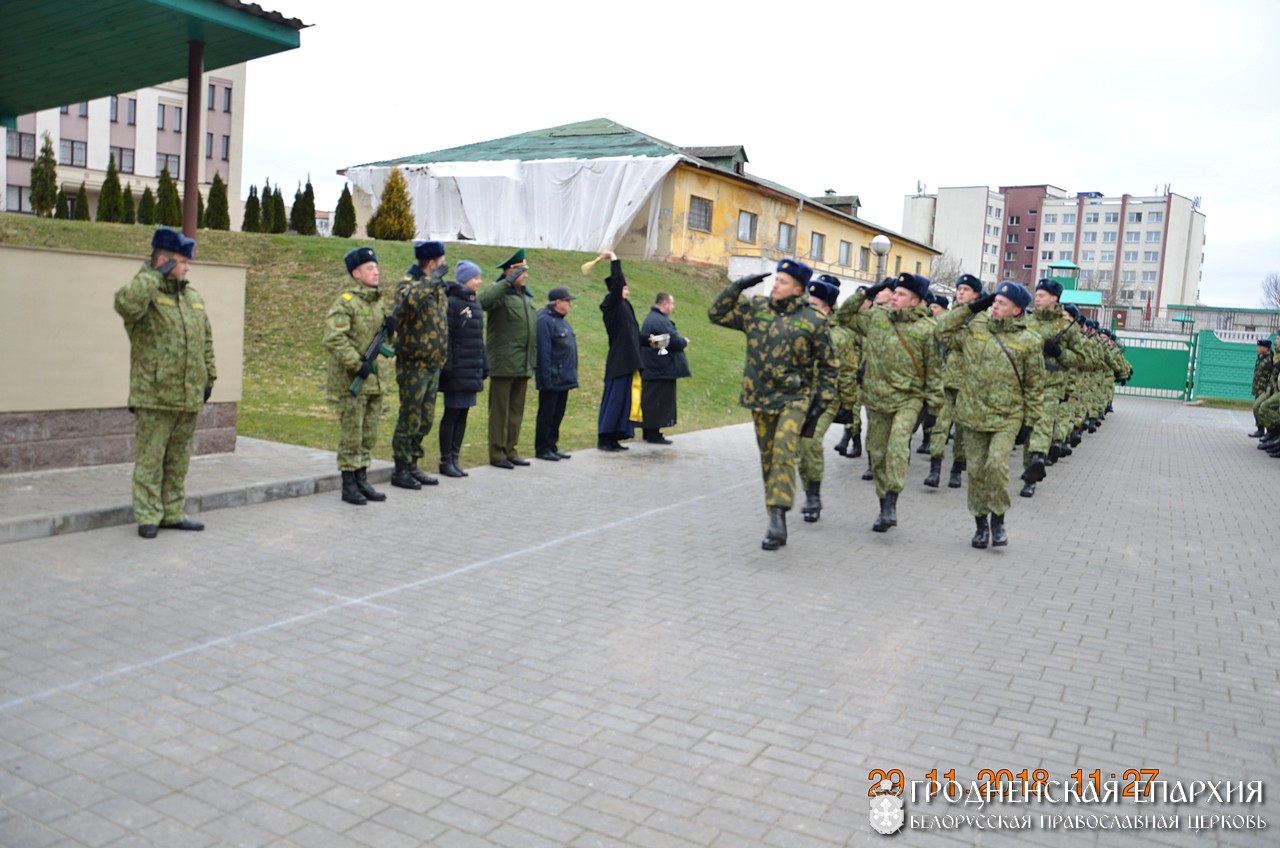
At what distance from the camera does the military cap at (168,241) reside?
7188 millimetres

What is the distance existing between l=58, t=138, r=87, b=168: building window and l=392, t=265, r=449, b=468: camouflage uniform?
58227mm

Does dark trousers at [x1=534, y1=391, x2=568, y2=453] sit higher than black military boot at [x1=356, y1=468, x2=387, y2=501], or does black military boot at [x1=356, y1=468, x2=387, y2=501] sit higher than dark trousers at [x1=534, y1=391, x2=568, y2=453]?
dark trousers at [x1=534, y1=391, x2=568, y2=453]

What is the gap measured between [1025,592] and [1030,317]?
188 inches

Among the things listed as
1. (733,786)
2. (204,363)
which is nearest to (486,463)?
(204,363)

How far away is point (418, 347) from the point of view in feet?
30.6

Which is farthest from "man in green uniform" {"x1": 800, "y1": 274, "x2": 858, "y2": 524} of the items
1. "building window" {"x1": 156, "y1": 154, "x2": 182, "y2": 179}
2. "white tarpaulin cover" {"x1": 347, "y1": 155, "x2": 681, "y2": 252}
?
"building window" {"x1": 156, "y1": 154, "x2": 182, "y2": 179}

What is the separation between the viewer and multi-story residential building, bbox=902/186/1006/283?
10525 cm

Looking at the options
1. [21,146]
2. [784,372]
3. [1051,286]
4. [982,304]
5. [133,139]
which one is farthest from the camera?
[133,139]

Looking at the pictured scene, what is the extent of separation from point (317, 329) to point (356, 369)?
35.0 feet

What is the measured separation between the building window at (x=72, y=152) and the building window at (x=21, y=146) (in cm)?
139

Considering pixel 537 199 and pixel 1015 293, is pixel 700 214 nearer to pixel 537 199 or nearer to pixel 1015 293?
pixel 537 199

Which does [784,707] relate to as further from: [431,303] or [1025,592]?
[431,303]

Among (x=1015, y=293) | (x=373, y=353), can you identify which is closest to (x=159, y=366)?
(x=373, y=353)

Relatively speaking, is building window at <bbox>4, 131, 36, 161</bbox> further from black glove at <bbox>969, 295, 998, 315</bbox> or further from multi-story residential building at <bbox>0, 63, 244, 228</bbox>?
black glove at <bbox>969, 295, 998, 315</bbox>
